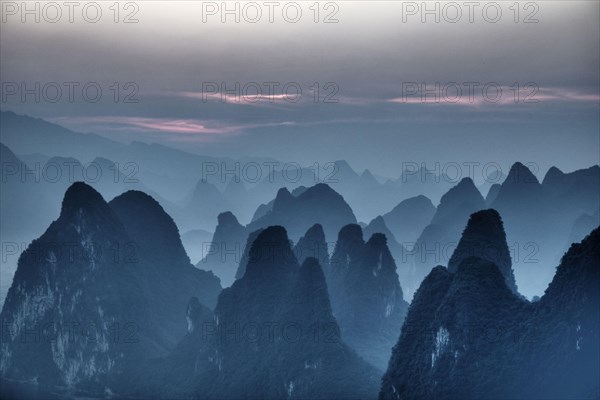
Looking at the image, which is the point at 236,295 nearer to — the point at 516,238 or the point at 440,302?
the point at 440,302

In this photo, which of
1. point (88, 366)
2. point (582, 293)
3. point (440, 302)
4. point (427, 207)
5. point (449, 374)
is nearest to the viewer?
point (582, 293)

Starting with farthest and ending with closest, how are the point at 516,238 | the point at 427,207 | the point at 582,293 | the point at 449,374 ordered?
the point at 427,207, the point at 516,238, the point at 449,374, the point at 582,293

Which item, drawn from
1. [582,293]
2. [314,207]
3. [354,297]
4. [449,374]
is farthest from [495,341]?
[314,207]

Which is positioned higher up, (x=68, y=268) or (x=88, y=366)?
(x=68, y=268)

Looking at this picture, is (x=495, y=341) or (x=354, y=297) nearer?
(x=495, y=341)

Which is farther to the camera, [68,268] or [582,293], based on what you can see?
[68,268]

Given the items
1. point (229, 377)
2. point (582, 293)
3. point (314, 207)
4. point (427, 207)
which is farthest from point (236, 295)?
point (427, 207)

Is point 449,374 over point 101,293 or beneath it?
beneath

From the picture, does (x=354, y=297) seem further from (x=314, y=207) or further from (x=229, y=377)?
(x=314, y=207)

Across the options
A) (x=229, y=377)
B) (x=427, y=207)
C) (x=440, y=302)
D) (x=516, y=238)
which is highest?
(x=427, y=207)
